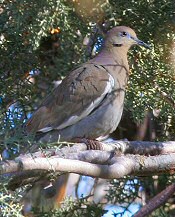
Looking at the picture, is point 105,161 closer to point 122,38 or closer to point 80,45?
point 80,45

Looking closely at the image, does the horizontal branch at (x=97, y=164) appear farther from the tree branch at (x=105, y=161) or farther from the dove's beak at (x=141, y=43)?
the dove's beak at (x=141, y=43)

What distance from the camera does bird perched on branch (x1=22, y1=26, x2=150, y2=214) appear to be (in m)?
4.36

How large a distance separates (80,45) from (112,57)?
33cm

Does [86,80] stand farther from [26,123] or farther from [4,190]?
[4,190]

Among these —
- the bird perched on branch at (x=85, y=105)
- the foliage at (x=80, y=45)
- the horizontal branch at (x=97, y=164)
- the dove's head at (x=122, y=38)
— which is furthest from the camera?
the dove's head at (x=122, y=38)

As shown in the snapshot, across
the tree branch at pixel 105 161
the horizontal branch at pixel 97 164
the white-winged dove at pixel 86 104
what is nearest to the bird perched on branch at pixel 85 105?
the white-winged dove at pixel 86 104

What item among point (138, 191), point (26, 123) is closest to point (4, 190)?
point (26, 123)

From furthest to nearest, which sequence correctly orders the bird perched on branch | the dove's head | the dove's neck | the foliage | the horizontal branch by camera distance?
the dove's neck, the dove's head, the bird perched on branch, the foliage, the horizontal branch

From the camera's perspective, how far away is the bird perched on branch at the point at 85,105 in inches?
171

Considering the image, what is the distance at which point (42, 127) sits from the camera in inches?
171

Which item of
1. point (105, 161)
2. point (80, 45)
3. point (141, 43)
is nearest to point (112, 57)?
point (80, 45)

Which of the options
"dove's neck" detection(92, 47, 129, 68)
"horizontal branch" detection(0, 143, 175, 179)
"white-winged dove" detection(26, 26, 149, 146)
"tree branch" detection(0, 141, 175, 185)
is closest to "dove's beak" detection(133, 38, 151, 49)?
"white-winged dove" detection(26, 26, 149, 146)

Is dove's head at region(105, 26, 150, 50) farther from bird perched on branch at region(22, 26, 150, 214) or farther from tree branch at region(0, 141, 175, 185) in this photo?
tree branch at region(0, 141, 175, 185)

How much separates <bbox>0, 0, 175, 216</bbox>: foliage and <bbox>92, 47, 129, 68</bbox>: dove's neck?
2.8 inches
